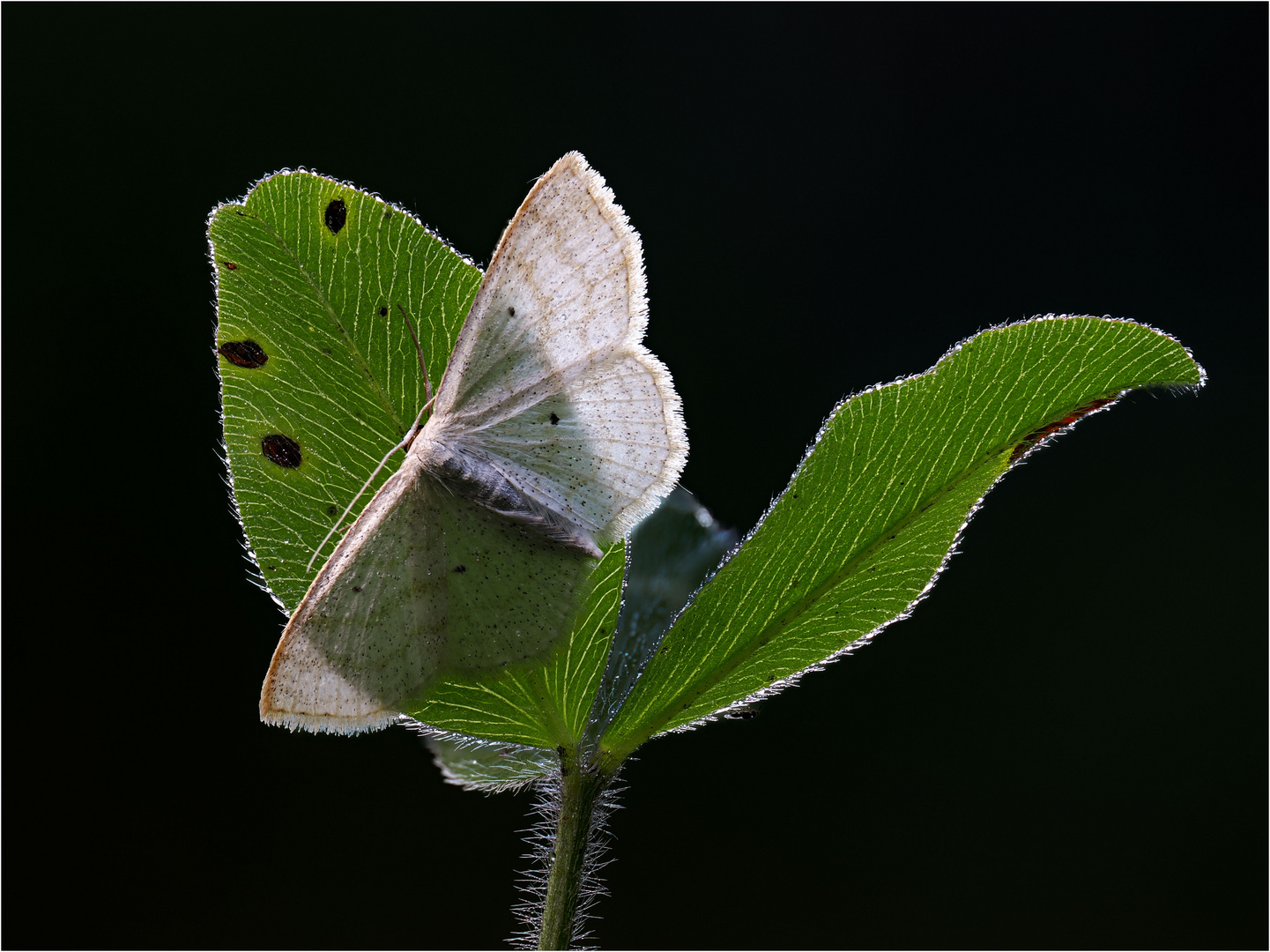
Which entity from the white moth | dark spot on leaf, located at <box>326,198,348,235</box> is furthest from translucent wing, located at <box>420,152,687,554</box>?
dark spot on leaf, located at <box>326,198,348,235</box>

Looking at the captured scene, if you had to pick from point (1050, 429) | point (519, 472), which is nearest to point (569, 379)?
point (519, 472)

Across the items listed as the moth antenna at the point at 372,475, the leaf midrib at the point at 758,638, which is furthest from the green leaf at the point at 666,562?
the moth antenna at the point at 372,475

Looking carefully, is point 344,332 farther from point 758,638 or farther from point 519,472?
point 758,638

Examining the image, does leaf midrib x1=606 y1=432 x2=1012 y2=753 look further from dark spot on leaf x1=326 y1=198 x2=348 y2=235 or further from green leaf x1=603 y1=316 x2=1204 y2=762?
dark spot on leaf x1=326 y1=198 x2=348 y2=235

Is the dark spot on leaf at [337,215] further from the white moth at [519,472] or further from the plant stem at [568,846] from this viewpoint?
the plant stem at [568,846]

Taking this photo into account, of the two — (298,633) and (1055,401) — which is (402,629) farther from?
(1055,401)
